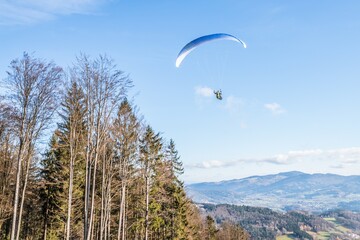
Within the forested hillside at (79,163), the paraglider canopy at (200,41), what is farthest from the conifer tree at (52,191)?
the paraglider canopy at (200,41)

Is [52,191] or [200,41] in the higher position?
[200,41]

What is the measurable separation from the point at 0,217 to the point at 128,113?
13912mm

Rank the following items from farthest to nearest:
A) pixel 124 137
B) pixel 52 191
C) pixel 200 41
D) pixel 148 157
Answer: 1. pixel 52 191
2. pixel 148 157
3. pixel 200 41
4. pixel 124 137

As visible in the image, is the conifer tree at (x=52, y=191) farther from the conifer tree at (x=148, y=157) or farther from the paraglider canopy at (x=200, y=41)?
the paraglider canopy at (x=200, y=41)

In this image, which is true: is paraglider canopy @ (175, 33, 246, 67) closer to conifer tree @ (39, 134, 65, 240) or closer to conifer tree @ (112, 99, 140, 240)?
conifer tree @ (112, 99, 140, 240)

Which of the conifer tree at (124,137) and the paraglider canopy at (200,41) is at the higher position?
the paraglider canopy at (200,41)

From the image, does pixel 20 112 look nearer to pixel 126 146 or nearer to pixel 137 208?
pixel 126 146

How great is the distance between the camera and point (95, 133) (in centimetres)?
1967

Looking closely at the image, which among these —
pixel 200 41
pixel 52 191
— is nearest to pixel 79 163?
pixel 52 191

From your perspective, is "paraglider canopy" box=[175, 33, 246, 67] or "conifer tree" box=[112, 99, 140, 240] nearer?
"conifer tree" box=[112, 99, 140, 240]

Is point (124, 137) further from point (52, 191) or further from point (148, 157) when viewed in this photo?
point (52, 191)

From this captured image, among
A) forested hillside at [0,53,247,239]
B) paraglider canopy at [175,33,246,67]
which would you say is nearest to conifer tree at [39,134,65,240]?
forested hillside at [0,53,247,239]

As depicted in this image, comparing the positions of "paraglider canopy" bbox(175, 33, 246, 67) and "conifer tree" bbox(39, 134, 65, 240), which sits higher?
"paraglider canopy" bbox(175, 33, 246, 67)

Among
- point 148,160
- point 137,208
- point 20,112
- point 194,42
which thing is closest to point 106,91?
point 20,112
